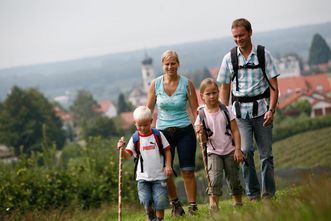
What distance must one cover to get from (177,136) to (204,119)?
573mm

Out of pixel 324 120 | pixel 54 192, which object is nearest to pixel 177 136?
pixel 54 192

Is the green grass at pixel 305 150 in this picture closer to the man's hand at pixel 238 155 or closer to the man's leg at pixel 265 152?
the man's leg at pixel 265 152

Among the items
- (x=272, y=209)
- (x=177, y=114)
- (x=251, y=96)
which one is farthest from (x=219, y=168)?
(x=272, y=209)

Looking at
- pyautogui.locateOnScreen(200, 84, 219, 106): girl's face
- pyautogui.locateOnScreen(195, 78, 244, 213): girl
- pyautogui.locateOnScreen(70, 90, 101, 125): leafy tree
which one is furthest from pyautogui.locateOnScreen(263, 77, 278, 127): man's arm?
pyautogui.locateOnScreen(70, 90, 101, 125): leafy tree

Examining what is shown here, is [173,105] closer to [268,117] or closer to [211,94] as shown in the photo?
[211,94]

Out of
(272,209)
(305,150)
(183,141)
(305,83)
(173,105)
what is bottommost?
(305,83)

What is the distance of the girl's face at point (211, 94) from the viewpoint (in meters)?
7.61

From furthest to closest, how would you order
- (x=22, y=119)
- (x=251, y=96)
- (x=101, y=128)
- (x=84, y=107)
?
(x=84, y=107)
(x=101, y=128)
(x=22, y=119)
(x=251, y=96)

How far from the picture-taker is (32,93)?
88.0m

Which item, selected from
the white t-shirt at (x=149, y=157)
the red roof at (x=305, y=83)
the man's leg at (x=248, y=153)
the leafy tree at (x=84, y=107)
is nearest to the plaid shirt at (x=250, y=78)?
the man's leg at (x=248, y=153)

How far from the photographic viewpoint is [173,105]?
814 cm

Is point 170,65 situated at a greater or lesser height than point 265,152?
greater

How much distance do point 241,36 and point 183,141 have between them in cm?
146

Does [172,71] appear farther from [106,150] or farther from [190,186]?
[106,150]
